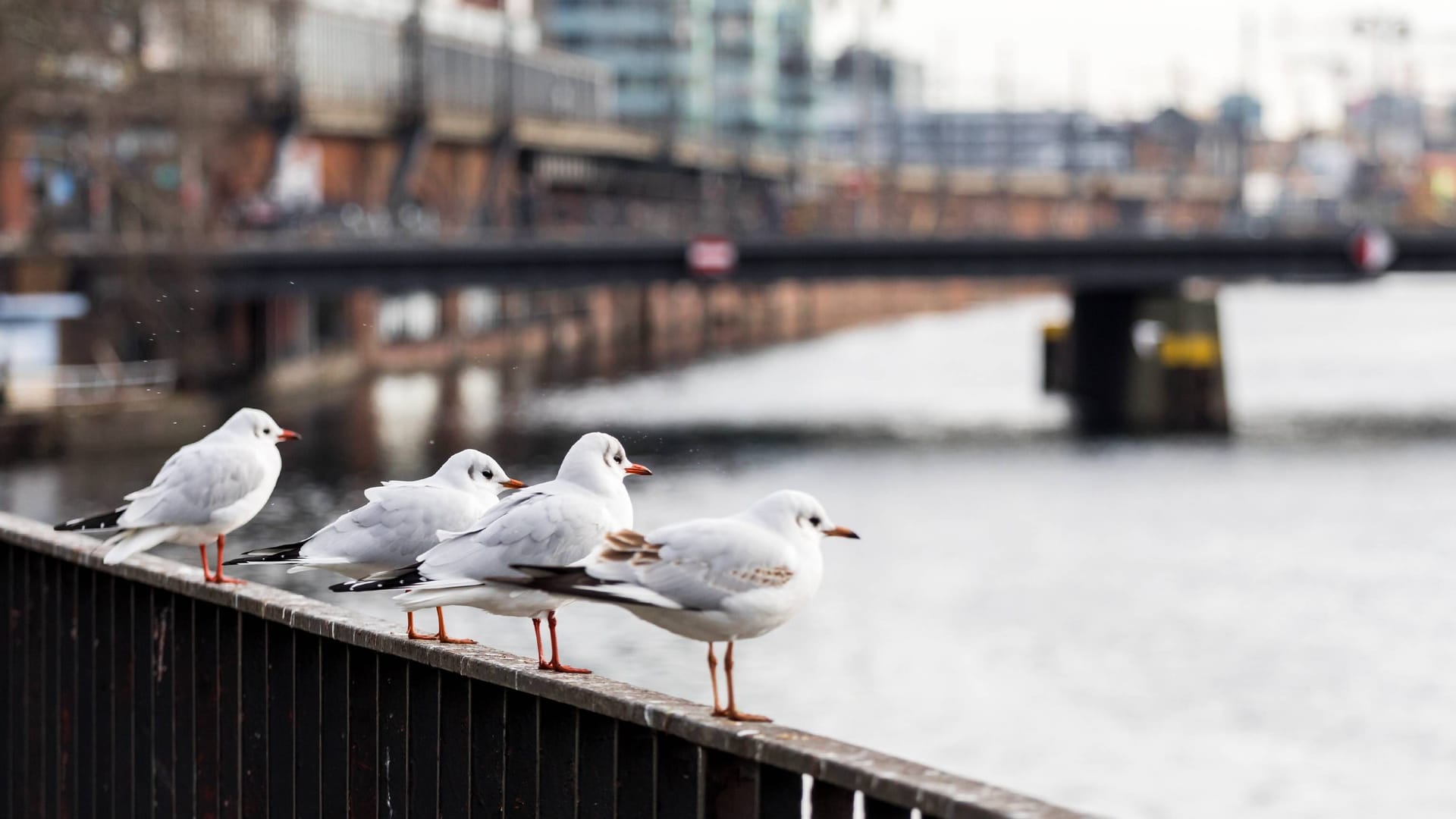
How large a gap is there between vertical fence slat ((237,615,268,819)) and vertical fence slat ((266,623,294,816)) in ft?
0.07

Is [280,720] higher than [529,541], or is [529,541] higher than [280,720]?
[529,541]

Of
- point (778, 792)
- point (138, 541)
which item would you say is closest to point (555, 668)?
point (778, 792)

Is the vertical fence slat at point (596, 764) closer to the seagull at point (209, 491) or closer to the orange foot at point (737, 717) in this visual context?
the orange foot at point (737, 717)

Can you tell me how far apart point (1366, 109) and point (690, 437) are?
47.1 meters

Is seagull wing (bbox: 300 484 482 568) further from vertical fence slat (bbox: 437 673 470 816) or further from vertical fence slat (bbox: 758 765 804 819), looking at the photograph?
vertical fence slat (bbox: 758 765 804 819)

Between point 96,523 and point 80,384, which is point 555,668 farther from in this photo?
point 80,384

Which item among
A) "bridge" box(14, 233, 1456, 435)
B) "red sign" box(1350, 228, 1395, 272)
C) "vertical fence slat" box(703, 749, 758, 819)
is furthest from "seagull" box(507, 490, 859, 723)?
"red sign" box(1350, 228, 1395, 272)

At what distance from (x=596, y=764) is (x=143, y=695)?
8.99 ft

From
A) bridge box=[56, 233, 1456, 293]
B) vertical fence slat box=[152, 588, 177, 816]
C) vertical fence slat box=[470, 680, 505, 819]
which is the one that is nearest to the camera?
vertical fence slat box=[470, 680, 505, 819]

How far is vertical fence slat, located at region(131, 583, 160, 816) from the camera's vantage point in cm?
800

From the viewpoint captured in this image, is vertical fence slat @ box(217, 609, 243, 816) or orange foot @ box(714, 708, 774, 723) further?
vertical fence slat @ box(217, 609, 243, 816)

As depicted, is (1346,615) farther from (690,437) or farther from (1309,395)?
(1309,395)

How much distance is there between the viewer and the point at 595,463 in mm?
6090

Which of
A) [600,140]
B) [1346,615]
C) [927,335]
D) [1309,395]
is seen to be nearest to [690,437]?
[1346,615]
